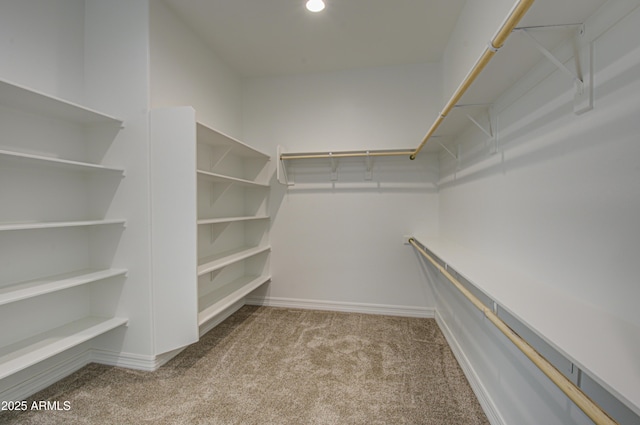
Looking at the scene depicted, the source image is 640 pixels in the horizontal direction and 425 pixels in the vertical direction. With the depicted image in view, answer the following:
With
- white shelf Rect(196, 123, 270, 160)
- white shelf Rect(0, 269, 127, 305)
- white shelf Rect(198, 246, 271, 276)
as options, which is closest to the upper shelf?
white shelf Rect(196, 123, 270, 160)

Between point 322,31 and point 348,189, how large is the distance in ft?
4.94

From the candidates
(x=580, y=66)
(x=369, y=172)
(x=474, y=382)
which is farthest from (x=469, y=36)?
(x=474, y=382)

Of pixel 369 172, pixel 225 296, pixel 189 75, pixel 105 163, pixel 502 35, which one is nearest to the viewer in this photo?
pixel 502 35

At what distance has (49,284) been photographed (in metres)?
1.58

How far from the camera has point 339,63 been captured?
290cm

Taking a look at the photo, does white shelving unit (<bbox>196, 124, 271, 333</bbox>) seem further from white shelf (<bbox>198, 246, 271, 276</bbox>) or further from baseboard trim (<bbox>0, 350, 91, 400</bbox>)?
baseboard trim (<bbox>0, 350, 91, 400</bbox>)

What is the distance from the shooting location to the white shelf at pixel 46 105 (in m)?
Result: 1.37

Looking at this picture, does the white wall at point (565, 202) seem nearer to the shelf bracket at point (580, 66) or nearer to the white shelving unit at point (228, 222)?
the shelf bracket at point (580, 66)

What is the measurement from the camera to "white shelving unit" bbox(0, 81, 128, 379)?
1523 millimetres

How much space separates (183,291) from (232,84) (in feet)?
7.49

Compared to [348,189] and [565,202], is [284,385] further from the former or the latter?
[348,189]

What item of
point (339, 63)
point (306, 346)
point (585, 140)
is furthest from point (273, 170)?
point (585, 140)

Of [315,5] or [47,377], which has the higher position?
[315,5]

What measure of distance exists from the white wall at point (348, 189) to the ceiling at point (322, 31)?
0.78ft
